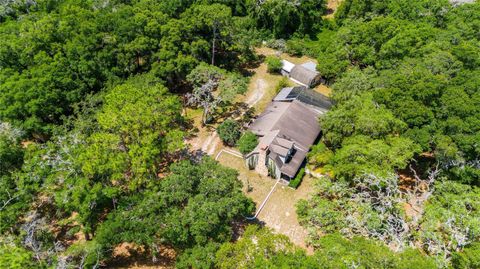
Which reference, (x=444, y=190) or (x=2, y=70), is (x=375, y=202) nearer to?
(x=444, y=190)

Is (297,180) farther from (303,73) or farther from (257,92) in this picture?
(303,73)

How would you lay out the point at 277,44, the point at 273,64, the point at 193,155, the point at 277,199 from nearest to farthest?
the point at 277,199
the point at 193,155
the point at 273,64
the point at 277,44

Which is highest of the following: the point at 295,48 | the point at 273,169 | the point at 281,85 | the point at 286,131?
the point at 295,48

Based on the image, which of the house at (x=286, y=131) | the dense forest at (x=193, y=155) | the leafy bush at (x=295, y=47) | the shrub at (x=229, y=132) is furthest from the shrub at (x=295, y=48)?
the shrub at (x=229, y=132)

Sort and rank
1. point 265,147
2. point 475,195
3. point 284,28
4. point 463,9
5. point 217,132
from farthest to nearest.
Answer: point 284,28 → point 463,9 → point 217,132 → point 265,147 → point 475,195

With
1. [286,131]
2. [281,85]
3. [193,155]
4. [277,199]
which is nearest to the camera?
[277,199]

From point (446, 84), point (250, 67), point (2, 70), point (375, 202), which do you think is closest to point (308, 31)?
point (250, 67)

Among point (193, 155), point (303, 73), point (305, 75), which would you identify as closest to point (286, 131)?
point (193, 155)
